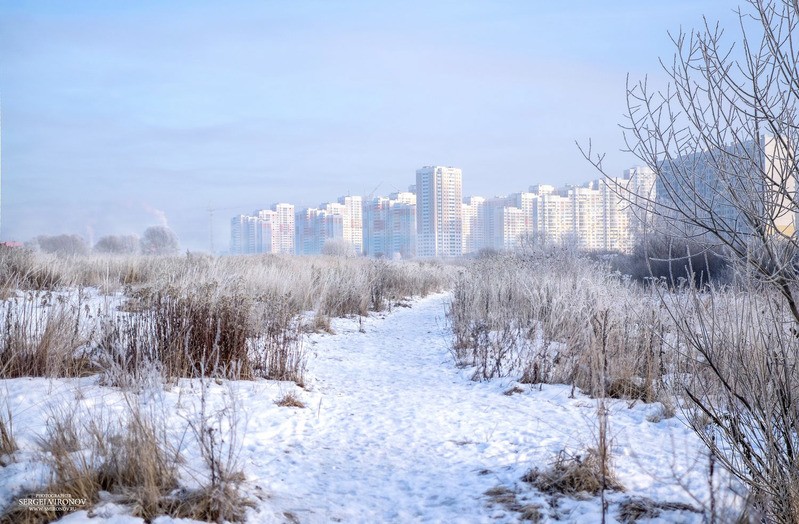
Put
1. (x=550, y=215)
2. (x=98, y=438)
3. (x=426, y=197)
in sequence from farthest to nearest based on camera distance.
A: 1. (x=426, y=197)
2. (x=550, y=215)
3. (x=98, y=438)

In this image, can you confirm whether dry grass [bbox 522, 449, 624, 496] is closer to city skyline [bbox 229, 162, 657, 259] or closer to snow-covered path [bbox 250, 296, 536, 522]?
snow-covered path [bbox 250, 296, 536, 522]

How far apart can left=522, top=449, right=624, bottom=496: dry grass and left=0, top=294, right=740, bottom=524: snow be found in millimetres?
78

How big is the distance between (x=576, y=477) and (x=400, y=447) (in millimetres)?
1398

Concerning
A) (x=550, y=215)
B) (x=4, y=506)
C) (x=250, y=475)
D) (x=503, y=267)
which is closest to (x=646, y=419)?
(x=250, y=475)

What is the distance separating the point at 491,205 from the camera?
71.4 m

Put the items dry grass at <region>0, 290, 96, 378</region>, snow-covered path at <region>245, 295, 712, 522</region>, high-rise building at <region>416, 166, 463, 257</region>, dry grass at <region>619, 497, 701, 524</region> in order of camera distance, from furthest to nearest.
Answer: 1. high-rise building at <region>416, 166, 463, 257</region>
2. dry grass at <region>0, 290, 96, 378</region>
3. snow-covered path at <region>245, 295, 712, 522</region>
4. dry grass at <region>619, 497, 701, 524</region>

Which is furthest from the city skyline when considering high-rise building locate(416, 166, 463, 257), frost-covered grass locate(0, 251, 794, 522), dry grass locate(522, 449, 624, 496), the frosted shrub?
dry grass locate(522, 449, 624, 496)

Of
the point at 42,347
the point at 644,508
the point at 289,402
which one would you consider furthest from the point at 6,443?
the point at 644,508

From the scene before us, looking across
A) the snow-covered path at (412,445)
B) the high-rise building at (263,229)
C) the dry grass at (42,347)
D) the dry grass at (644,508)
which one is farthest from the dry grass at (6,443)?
the high-rise building at (263,229)

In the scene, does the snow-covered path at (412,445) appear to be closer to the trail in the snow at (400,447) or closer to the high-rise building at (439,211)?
the trail in the snow at (400,447)

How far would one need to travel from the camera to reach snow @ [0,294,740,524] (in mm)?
3031

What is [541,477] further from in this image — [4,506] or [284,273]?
[284,273]

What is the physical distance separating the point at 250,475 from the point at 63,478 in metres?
0.99

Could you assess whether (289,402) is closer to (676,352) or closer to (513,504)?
(513,504)
